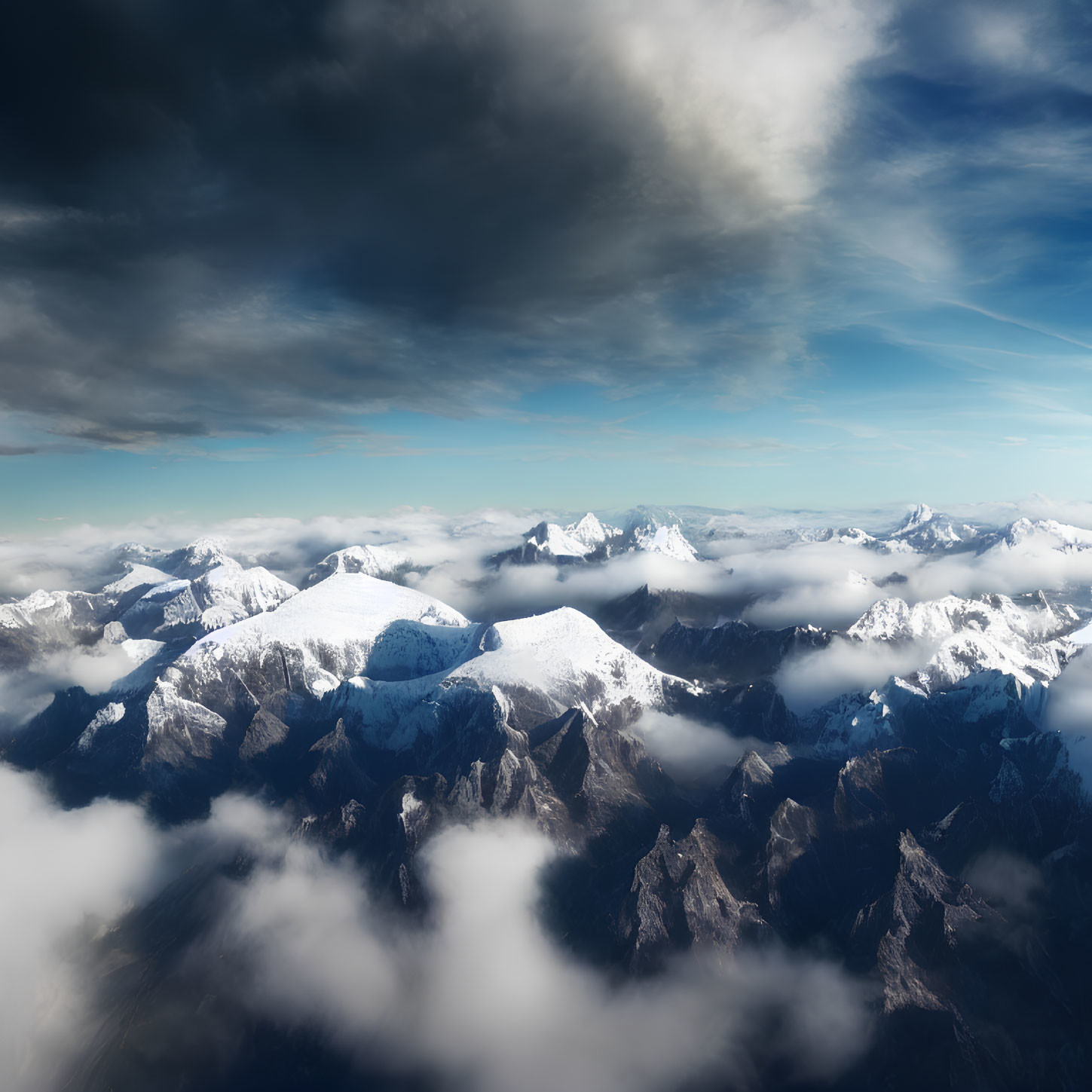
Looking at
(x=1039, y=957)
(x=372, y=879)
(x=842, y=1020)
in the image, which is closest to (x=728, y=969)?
(x=842, y=1020)

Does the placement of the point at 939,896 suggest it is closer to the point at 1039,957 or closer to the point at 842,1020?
the point at 1039,957

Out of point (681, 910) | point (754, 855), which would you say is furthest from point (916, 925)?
point (681, 910)

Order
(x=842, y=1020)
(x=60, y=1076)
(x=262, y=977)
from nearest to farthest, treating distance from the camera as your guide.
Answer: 1. (x=842, y=1020)
2. (x=60, y=1076)
3. (x=262, y=977)

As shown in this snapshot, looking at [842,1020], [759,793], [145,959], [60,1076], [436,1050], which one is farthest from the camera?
[759,793]

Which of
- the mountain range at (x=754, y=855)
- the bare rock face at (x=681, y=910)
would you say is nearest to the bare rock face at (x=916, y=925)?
the mountain range at (x=754, y=855)

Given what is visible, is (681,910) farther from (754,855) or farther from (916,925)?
(916,925)

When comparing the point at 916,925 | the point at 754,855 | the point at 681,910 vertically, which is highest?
the point at 916,925

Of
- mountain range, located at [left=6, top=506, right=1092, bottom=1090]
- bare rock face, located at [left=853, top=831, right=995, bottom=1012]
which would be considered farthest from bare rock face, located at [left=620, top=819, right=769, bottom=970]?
bare rock face, located at [left=853, top=831, right=995, bottom=1012]

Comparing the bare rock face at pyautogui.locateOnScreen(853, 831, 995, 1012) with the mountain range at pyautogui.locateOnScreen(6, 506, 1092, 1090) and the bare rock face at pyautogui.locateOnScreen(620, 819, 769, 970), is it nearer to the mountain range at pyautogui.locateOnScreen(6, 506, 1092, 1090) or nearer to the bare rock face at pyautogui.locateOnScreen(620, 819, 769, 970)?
the mountain range at pyautogui.locateOnScreen(6, 506, 1092, 1090)
